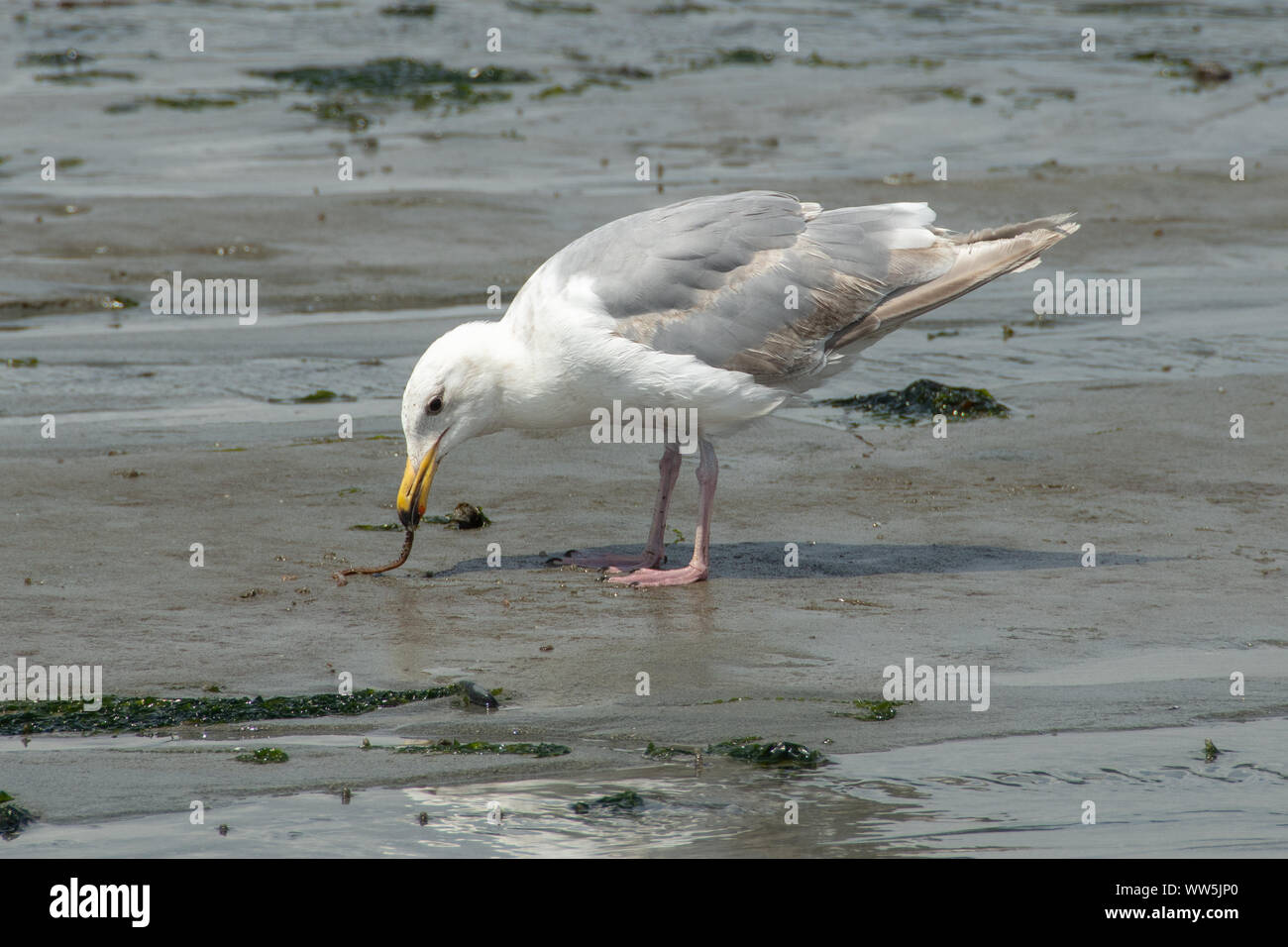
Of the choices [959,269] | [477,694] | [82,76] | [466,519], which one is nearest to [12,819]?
[477,694]

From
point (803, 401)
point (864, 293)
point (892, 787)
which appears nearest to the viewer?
point (892, 787)

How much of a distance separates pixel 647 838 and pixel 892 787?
0.91 m

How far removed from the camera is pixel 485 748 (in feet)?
18.8

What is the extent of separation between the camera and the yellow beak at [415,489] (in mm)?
7473

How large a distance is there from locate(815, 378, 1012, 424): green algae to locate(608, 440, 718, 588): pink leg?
8.50 feet

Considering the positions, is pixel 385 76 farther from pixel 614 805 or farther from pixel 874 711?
pixel 614 805

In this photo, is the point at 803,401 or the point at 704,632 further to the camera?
the point at 803,401

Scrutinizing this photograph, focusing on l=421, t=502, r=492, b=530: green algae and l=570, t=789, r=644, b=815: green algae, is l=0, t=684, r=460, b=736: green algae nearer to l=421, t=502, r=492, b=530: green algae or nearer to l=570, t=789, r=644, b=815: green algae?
l=570, t=789, r=644, b=815: green algae

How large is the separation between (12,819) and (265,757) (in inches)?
32.7

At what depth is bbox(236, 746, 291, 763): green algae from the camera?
5613 millimetres

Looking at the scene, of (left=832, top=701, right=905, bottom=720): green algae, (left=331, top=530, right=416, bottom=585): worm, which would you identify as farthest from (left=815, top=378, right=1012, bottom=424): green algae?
A: (left=832, top=701, right=905, bottom=720): green algae

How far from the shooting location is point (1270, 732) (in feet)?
19.7

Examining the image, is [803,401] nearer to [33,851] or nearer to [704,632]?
[704,632]
